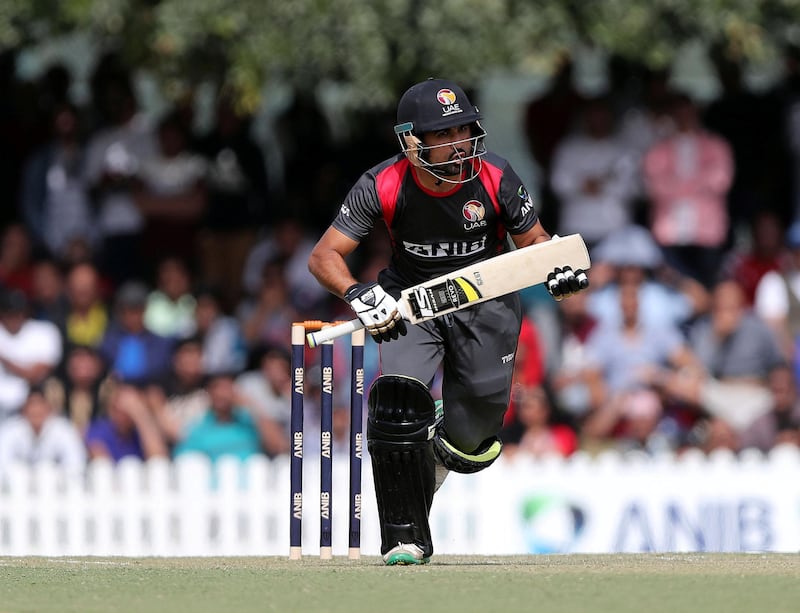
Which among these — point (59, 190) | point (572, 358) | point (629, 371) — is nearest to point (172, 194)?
point (59, 190)

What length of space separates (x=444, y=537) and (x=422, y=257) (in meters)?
4.15

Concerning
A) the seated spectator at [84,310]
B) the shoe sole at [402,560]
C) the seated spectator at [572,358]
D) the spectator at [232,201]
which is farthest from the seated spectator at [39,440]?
the shoe sole at [402,560]

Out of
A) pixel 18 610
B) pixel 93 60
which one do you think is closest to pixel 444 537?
pixel 93 60

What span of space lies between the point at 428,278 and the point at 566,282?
0.62 meters

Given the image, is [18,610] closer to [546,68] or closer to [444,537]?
[444,537]

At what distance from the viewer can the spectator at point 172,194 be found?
1202 cm

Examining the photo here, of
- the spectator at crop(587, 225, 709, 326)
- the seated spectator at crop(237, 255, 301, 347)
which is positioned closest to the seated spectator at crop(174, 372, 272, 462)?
the seated spectator at crop(237, 255, 301, 347)

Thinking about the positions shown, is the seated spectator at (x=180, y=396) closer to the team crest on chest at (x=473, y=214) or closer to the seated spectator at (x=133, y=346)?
the seated spectator at (x=133, y=346)

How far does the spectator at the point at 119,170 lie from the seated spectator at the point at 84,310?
0.40 metres

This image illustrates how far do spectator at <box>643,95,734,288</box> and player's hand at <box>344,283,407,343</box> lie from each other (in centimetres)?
564

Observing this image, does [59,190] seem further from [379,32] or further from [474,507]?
[474,507]

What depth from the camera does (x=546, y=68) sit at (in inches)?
408

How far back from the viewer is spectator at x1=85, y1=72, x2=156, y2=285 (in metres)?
11.9

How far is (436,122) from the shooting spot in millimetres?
6219
